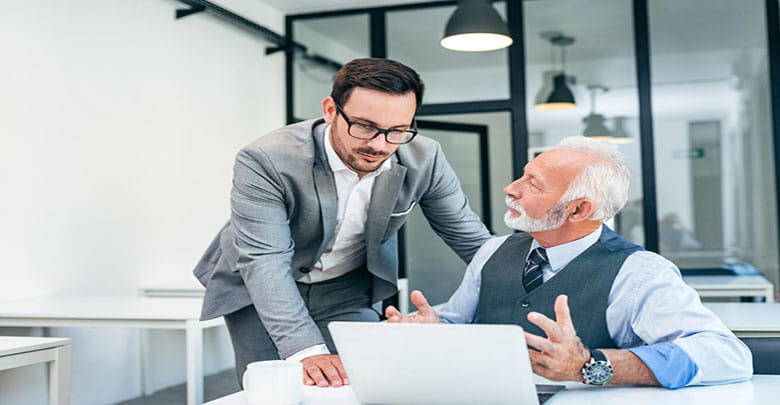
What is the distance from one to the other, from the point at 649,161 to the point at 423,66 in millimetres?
1768

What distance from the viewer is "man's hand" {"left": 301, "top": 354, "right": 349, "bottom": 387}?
1.41 meters

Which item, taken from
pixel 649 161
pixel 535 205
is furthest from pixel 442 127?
pixel 535 205

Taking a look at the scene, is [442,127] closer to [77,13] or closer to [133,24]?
[133,24]

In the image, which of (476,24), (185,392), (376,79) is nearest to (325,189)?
(376,79)

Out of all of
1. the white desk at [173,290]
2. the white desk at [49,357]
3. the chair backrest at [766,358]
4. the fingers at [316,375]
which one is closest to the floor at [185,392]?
the white desk at [173,290]

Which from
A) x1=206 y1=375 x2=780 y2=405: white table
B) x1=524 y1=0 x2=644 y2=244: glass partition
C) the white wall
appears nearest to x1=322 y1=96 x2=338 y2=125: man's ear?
x1=206 y1=375 x2=780 y2=405: white table

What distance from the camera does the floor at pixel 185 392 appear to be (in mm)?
4254

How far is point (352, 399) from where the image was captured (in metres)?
1.28

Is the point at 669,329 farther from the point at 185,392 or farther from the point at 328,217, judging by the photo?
the point at 185,392

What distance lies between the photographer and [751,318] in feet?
8.73

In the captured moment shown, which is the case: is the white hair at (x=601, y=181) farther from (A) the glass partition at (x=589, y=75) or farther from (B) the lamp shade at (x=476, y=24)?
(A) the glass partition at (x=589, y=75)

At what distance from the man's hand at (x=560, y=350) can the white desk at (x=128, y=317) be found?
1942 mm

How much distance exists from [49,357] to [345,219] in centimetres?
136

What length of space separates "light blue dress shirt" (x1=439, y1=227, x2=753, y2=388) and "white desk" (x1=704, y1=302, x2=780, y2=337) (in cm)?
107
